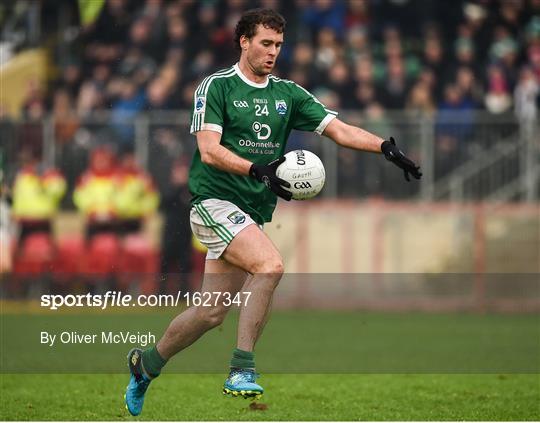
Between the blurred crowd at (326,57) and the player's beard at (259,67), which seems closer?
the player's beard at (259,67)

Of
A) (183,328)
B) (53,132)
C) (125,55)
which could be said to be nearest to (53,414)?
(183,328)

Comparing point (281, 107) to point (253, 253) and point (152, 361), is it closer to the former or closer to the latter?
point (253, 253)

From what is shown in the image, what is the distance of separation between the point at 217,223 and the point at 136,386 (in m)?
1.16

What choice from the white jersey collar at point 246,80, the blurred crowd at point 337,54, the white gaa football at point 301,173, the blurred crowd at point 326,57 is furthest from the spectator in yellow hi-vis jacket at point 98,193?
the white gaa football at point 301,173

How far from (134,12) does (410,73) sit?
418 cm

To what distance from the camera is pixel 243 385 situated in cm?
726

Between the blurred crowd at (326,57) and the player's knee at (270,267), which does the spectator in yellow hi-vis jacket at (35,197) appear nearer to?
the blurred crowd at (326,57)

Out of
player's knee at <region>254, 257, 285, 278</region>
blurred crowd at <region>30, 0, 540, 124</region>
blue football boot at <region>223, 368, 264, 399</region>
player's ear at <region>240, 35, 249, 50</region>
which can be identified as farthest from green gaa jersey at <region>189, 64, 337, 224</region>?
blurred crowd at <region>30, 0, 540, 124</region>

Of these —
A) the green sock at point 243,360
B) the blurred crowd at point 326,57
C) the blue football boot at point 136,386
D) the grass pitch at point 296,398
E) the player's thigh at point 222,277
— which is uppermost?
the blurred crowd at point 326,57

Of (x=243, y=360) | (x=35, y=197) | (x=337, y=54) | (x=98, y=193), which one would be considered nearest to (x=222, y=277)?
(x=243, y=360)

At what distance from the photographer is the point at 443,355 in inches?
473

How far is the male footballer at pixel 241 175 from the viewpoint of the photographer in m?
7.53

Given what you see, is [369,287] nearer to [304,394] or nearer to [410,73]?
[410,73]

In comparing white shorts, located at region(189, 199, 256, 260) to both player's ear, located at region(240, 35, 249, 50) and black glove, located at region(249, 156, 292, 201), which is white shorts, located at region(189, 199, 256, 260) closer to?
black glove, located at region(249, 156, 292, 201)
